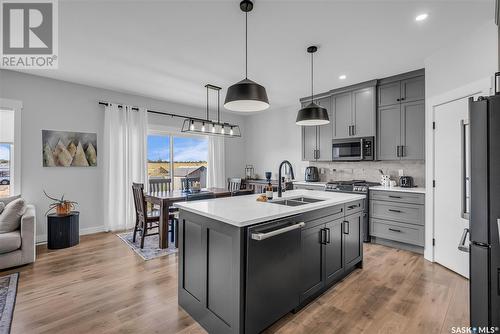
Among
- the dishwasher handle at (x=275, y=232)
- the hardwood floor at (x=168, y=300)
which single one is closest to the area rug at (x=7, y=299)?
the hardwood floor at (x=168, y=300)

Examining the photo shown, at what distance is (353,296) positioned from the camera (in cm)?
237

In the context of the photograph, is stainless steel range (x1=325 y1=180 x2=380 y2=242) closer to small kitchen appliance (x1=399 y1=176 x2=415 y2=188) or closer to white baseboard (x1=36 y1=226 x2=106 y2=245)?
small kitchen appliance (x1=399 y1=176 x2=415 y2=188)

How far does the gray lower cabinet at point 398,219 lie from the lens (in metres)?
3.45

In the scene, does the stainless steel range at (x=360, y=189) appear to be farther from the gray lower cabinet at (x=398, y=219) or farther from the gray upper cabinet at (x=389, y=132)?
the gray upper cabinet at (x=389, y=132)

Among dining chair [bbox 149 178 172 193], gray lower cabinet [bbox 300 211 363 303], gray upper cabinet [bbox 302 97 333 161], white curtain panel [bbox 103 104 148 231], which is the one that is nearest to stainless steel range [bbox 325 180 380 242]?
gray upper cabinet [bbox 302 97 333 161]

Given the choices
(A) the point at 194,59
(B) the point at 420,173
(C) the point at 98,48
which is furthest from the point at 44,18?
(B) the point at 420,173

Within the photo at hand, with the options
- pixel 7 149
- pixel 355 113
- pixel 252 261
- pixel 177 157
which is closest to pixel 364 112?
pixel 355 113

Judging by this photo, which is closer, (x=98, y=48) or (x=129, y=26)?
(x=129, y=26)

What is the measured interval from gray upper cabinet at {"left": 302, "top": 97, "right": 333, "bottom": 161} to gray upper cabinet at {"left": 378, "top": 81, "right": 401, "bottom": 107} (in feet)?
3.06

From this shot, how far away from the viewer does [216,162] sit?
6242 mm

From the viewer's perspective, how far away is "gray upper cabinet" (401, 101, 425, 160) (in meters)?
3.62

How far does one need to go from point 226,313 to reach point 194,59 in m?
3.01

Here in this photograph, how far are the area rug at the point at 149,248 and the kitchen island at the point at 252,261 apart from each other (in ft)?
4.77

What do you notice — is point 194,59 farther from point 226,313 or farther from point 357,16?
point 226,313
